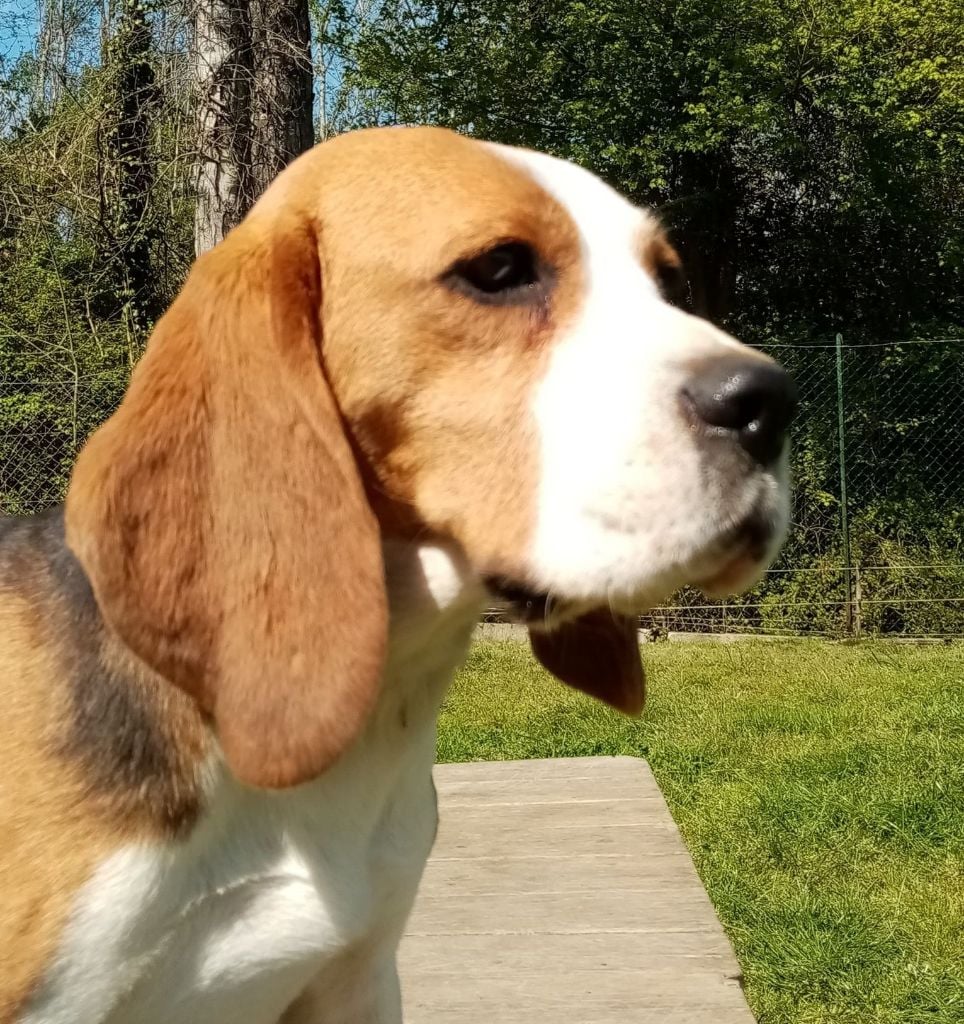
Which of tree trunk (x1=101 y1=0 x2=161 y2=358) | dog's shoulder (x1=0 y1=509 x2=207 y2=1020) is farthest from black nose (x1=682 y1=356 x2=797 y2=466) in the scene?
tree trunk (x1=101 y1=0 x2=161 y2=358)

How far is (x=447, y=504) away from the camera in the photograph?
1747 mm

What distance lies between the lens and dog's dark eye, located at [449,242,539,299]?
1760mm

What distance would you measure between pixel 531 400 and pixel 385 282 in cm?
31

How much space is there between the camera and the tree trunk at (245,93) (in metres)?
5.58

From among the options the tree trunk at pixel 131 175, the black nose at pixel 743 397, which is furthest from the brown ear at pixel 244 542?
the tree trunk at pixel 131 175

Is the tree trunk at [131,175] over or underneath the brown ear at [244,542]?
over

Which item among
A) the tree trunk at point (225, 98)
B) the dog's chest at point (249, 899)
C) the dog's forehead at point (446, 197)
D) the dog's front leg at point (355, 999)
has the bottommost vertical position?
the dog's front leg at point (355, 999)

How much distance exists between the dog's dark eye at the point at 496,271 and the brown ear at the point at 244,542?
0.93ft

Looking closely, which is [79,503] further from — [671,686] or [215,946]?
[671,686]

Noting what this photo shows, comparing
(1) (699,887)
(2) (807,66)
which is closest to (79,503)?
(1) (699,887)

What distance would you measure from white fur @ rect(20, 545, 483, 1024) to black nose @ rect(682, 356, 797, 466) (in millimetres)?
479

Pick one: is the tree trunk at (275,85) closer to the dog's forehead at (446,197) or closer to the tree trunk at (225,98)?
the tree trunk at (225,98)

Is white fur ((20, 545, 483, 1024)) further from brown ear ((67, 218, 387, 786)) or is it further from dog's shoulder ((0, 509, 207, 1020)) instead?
brown ear ((67, 218, 387, 786))

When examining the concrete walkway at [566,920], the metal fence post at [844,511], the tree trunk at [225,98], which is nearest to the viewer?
the concrete walkway at [566,920]
